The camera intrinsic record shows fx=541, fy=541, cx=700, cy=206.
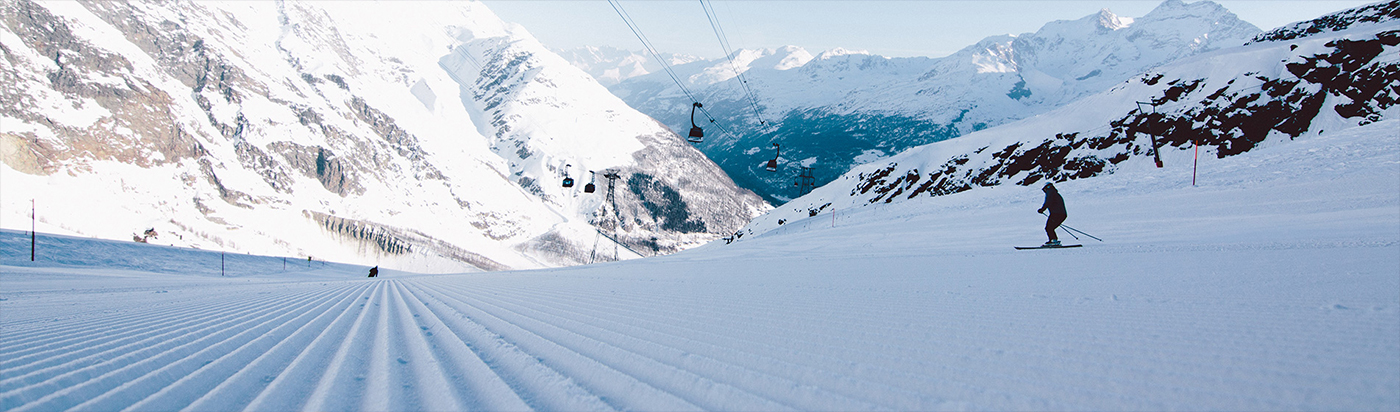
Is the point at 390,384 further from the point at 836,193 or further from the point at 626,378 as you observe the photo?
the point at 836,193

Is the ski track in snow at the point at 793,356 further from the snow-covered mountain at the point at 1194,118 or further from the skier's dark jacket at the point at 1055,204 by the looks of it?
the snow-covered mountain at the point at 1194,118

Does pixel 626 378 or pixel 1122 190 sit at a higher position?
pixel 1122 190

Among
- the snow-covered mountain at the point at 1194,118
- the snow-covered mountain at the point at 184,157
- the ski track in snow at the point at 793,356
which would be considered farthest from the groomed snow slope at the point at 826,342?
the snow-covered mountain at the point at 184,157

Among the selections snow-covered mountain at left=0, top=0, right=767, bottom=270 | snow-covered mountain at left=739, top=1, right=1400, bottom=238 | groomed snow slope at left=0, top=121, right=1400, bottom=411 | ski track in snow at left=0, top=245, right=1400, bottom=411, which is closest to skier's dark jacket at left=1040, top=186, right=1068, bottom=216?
groomed snow slope at left=0, top=121, right=1400, bottom=411

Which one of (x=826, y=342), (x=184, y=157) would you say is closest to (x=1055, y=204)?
(x=826, y=342)

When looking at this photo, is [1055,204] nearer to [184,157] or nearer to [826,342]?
[826,342]

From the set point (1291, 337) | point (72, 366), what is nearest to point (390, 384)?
point (72, 366)

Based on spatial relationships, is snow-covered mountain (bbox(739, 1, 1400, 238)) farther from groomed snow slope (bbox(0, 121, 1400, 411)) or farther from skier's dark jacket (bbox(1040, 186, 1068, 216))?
groomed snow slope (bbox(0, 121, 1400, 411))
